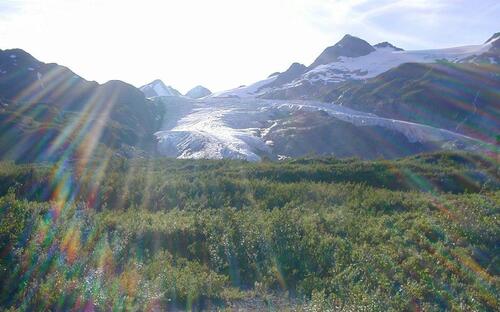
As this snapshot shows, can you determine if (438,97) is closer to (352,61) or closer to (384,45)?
(352,61)

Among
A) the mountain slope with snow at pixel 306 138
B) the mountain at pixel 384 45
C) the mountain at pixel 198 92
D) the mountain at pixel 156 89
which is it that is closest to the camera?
the mountain slope with snow at pixel 306 138

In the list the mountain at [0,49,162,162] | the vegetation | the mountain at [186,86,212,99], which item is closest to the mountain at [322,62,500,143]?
the mountain at [0,49,162,162]

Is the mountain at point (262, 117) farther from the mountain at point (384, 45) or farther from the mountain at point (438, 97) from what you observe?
the mountain at point (384, 45)

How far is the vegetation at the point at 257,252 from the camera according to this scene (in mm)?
7250

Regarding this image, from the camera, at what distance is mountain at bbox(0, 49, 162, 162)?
36.0 metres

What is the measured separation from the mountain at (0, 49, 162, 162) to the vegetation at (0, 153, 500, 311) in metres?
22.1

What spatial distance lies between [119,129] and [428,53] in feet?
342

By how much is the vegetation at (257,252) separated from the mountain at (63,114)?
2210cm

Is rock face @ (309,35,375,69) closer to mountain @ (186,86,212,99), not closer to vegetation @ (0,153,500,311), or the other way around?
mountain @ (186,86,212,99)

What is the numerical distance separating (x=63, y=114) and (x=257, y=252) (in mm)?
47852

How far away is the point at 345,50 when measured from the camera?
14250 cm

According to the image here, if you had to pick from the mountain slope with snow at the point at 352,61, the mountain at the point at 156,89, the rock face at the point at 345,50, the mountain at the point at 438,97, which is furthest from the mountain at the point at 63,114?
the rock face at the point at 345,50

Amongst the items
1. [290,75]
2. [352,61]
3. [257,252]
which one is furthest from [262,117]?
[290,75]

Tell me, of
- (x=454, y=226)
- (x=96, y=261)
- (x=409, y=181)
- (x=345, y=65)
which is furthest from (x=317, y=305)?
(x=345, y=65)
